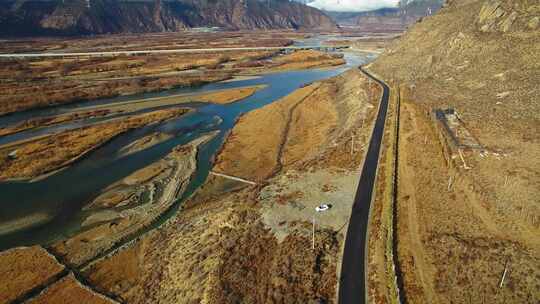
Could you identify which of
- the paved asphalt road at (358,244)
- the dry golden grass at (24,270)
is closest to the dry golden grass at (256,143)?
the paved asphalt road at (358,244)

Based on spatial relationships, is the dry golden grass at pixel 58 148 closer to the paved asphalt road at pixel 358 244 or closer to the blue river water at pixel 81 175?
the blue river water at pixel 81 175

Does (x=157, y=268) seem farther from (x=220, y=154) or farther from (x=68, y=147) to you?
(x=68, y=147)

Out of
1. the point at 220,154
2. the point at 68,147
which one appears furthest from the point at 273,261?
the point at 68,147

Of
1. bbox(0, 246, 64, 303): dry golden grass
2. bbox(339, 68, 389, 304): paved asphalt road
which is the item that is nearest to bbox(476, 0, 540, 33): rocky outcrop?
bbox(339, 68, 389, 304): paved asphalt road

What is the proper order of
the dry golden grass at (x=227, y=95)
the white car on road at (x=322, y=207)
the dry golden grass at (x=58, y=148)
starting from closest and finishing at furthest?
the white car on road at (x=322, y=207) → the dry golden grass at (x=58, y=148) → the dry golden grass at (x=227, y=95)

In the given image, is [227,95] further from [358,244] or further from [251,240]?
[358,244]

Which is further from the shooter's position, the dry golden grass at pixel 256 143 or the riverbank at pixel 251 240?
the dry golden grass at pixel 256 143

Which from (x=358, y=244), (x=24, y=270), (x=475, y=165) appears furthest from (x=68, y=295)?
(x=475, y=165)
